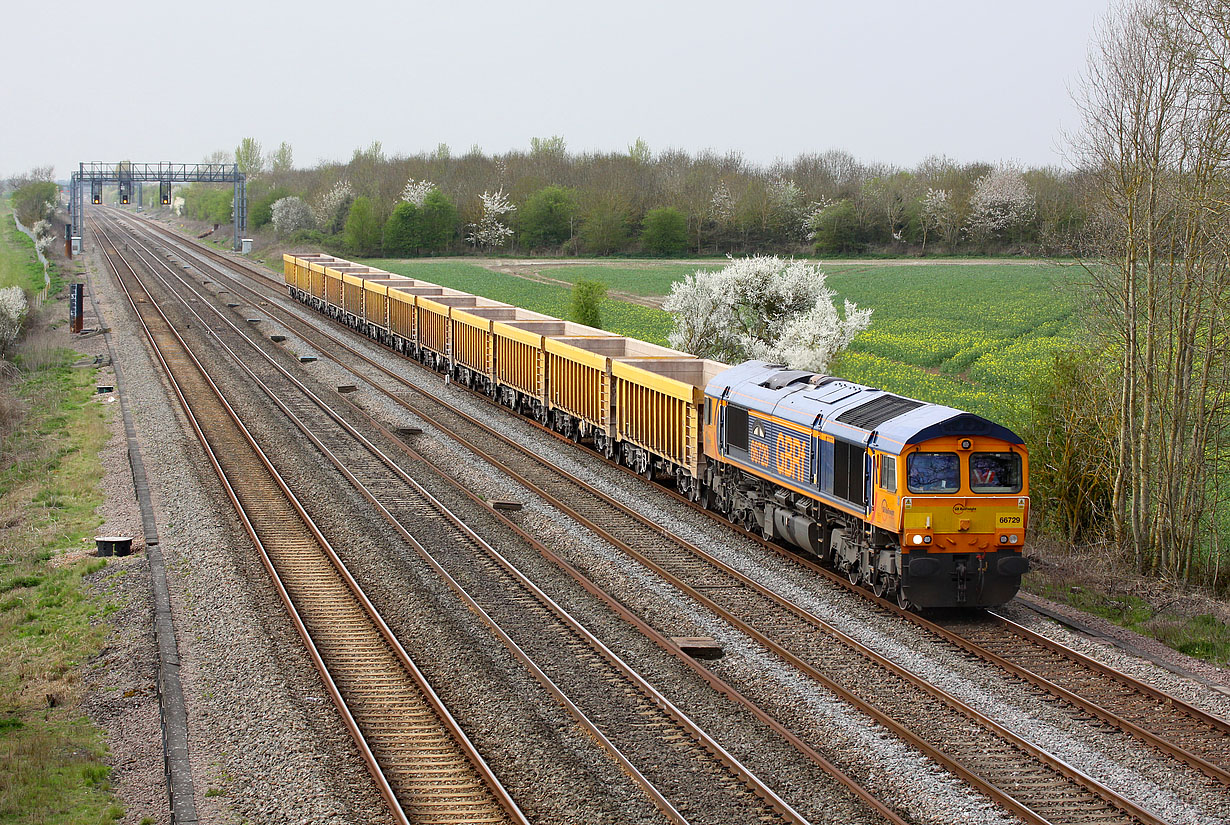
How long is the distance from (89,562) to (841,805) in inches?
560

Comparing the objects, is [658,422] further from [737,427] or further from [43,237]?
[43,237]

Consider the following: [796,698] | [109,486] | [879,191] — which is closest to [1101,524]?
[796,698]

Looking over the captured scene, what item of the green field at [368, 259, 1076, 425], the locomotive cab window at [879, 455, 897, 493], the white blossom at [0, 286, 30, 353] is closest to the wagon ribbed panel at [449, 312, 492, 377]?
the green field at [368, 259, 1076, 425]

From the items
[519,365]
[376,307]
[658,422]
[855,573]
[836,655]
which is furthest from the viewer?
[376,307]

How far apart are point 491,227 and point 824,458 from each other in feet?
328

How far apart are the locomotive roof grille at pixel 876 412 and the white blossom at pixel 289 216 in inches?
3952

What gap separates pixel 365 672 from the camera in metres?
14.8

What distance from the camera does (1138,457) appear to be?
2062 cm

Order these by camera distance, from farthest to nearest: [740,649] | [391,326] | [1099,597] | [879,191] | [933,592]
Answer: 1. [879,191]
2. [391,326]
3. [1099,597]
4. [933,592]
5. [740,649]

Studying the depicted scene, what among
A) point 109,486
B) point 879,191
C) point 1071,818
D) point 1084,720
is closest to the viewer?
point 1071,818

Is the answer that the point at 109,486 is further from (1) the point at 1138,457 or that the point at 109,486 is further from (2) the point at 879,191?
(2) the point at 879,191

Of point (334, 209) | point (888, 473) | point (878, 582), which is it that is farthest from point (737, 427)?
point (334, 209)

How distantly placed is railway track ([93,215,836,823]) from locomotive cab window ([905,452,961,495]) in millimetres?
5102

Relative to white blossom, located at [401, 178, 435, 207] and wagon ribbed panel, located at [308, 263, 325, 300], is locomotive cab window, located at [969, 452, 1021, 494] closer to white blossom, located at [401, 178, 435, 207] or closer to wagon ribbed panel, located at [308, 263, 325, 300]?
wagon ribbed panel, located at [308, 263, 325, 300]
